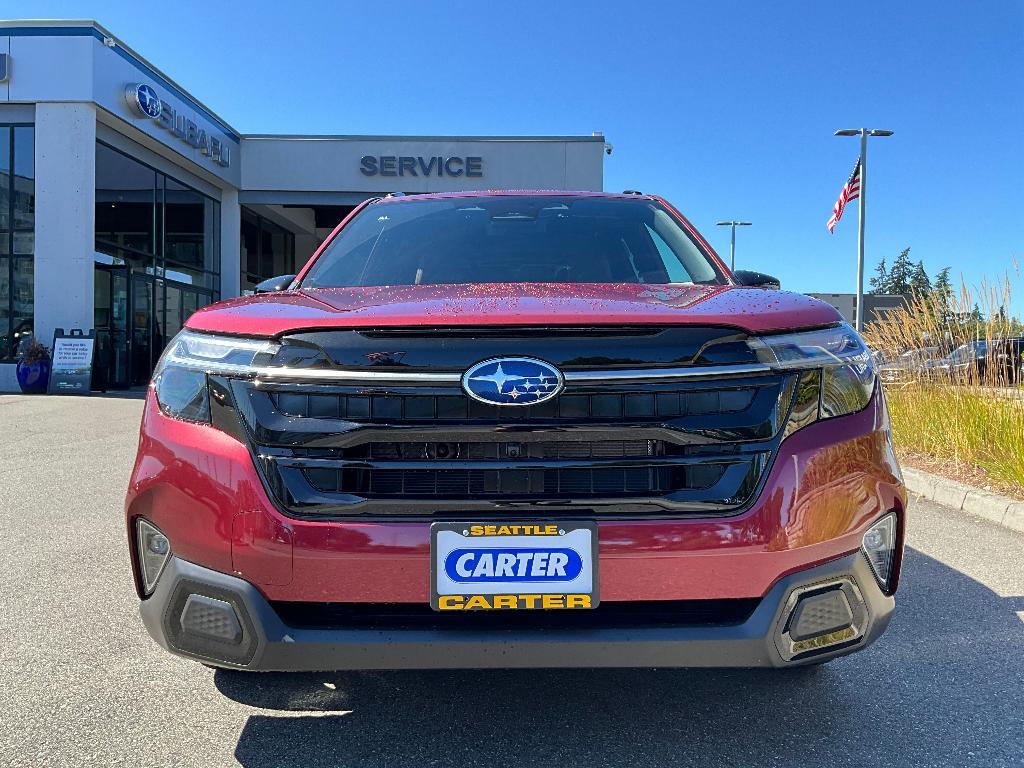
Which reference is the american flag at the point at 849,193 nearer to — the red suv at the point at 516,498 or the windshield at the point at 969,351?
the windshield at the point at 969,351

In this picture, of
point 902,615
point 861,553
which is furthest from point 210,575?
point 902,615

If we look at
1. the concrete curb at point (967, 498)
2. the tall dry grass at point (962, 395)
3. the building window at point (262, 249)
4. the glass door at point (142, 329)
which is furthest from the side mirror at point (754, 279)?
the building window at point (262, 249)

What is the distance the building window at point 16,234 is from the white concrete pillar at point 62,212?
35 cm

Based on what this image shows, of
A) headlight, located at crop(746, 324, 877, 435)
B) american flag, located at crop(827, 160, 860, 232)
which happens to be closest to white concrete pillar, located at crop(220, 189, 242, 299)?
american flag, located at crop(827, 160, 860, 232)

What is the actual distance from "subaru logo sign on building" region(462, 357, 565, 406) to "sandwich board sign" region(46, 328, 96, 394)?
49.6 feet

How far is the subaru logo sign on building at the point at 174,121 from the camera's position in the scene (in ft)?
53.0

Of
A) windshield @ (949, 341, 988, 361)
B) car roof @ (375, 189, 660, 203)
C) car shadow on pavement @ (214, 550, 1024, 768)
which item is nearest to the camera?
car shadow on pavement @ (214, 550, 1024, 768)

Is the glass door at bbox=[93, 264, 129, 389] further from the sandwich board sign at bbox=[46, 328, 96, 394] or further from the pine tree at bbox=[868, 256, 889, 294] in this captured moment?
the pine tree at bbox=[868, 256, 889, 294]

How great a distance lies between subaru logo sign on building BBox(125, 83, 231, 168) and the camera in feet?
53.0

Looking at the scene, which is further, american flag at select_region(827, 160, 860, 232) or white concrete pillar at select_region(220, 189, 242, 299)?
white concrete pillar at select_region(220, 189, 242, 299)

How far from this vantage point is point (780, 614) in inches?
65.7

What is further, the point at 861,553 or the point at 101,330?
the point at 101,330

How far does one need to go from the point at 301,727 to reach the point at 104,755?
1.60ft

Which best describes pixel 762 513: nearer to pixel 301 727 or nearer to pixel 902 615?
pixel 301 727
